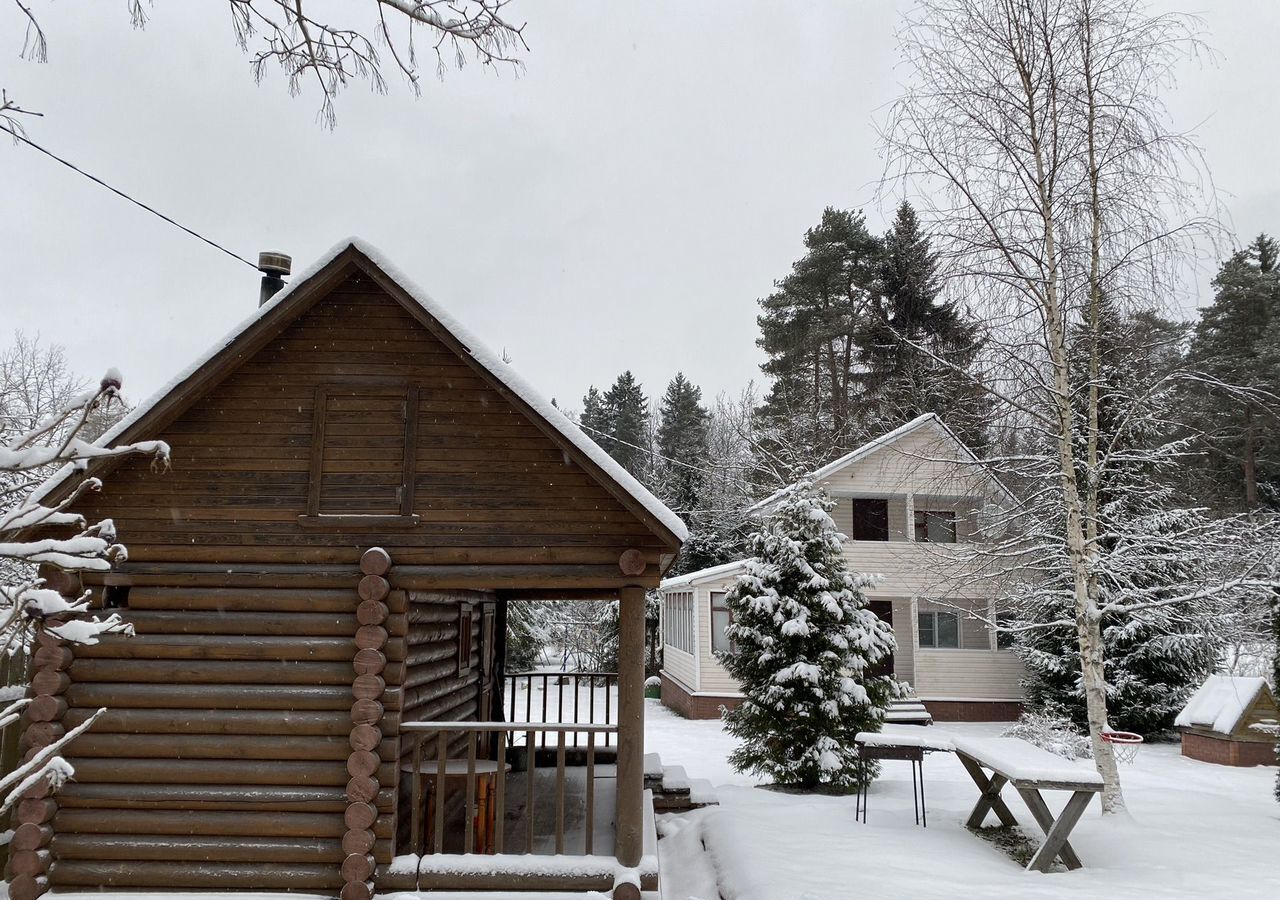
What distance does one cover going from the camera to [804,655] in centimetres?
1290

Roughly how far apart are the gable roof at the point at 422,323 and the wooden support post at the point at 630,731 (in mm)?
772

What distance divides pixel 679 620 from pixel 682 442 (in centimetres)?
2326

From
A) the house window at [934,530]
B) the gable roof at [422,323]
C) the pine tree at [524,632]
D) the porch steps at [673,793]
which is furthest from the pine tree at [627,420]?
the gable roof at [422,323]

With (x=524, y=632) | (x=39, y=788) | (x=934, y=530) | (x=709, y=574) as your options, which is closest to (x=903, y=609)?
Result: (x=934, y=530)

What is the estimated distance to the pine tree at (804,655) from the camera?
1245cm

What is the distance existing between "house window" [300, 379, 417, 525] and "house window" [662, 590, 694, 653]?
16830 millimetres

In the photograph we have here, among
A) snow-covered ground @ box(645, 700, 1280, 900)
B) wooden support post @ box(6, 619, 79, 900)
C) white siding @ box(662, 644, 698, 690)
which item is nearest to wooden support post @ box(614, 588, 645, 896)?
snow-covered ground @ box(645, 700, 1280, 900)

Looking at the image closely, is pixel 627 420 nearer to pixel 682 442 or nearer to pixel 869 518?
pixel 682 442

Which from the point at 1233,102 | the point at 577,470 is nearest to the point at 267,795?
the point at 577,470

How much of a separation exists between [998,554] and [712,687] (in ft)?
42.3

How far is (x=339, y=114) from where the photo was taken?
415cm

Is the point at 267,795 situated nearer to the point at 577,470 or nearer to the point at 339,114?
the point at 577,470

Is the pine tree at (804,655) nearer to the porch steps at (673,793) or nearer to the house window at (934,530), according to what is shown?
the porch steps at (673,793)

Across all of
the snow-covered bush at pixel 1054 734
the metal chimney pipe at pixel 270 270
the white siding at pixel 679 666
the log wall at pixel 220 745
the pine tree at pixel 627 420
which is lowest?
the snow-covered bush at pixel 1054 734
